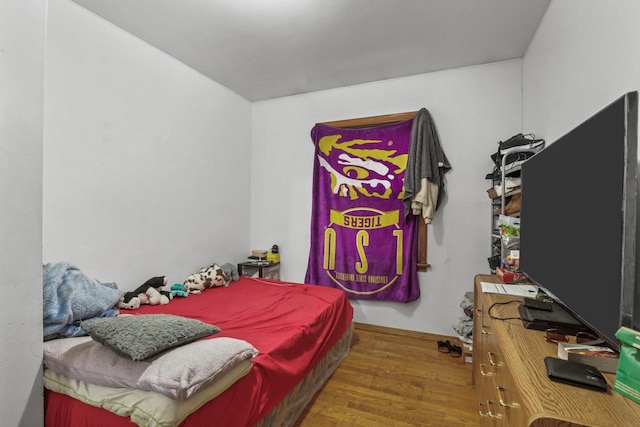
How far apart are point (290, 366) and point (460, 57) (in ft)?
9.48

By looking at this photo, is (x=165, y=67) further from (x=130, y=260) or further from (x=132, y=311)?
(x=132, y=311)

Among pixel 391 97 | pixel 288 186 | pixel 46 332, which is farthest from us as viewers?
pixel 288 186

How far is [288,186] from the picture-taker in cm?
361

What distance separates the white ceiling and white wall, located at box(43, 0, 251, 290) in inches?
10.1

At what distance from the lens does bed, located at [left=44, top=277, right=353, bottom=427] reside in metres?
1.08

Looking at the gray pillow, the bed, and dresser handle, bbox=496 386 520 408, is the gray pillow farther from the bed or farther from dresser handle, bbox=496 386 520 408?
dresser handle, bbox=496 386 520 408

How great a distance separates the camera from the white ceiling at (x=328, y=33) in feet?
6.66

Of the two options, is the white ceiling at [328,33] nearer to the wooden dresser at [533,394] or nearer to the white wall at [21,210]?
the white wall at [21,210]

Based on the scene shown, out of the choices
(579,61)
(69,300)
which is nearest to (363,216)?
(579,61)

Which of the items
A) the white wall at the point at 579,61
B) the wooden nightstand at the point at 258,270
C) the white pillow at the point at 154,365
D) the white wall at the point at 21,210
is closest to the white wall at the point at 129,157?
the wooden nightstand at the point at 258,270

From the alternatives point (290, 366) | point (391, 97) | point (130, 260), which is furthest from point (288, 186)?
point (290, 366)

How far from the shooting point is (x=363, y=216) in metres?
3.19

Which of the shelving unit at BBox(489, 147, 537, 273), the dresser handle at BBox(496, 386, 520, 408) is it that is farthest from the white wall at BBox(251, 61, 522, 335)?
the dresser handle at BBox(496, 386, 520, 408)

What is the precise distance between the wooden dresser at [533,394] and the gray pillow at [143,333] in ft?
3.90
